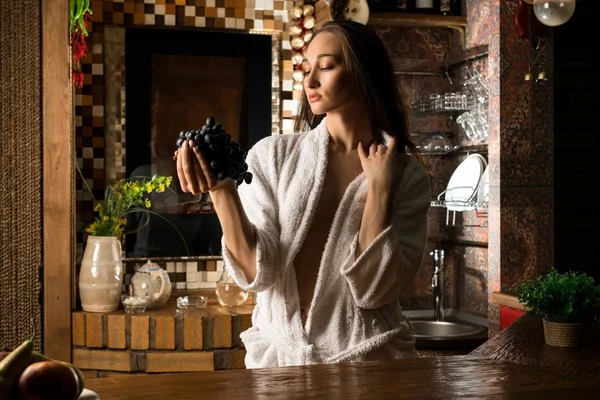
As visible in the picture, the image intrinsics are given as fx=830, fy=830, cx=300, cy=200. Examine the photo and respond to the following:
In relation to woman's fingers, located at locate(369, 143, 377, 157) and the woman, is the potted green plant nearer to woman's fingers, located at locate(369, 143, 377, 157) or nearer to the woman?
the woman

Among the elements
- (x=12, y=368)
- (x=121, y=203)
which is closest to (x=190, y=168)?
(x=12, y=368)

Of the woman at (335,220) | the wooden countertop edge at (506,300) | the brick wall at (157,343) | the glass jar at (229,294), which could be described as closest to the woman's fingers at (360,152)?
the woman at (335,220)

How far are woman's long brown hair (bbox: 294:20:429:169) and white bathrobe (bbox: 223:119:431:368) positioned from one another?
0.06 m

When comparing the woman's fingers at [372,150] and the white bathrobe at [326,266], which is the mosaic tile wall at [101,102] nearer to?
the white bathrobe at [326,266]

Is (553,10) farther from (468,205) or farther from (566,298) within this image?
(566,298)

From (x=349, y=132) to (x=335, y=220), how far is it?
0.85 feet

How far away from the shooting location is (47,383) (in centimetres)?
115

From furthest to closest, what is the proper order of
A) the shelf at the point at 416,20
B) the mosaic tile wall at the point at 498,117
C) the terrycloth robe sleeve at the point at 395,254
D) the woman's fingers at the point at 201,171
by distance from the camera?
the shelf at the point at 416,20 → the mosaic tile wall at the point at 498,117 → the terrycloth robe sleeve at the point at 395,254 → the woman's fingers at the point at 201,171

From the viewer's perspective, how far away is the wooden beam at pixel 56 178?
3.62 meters

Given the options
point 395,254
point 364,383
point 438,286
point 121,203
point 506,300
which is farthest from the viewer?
point 438,286

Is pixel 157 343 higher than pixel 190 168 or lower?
lower

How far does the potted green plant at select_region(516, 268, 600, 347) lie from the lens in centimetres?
204

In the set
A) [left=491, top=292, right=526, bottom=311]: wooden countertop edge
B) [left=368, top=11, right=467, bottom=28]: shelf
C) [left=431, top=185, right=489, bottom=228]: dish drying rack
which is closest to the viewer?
[left=491, top=292, right=526, bottom=311]: wooden countertop edge

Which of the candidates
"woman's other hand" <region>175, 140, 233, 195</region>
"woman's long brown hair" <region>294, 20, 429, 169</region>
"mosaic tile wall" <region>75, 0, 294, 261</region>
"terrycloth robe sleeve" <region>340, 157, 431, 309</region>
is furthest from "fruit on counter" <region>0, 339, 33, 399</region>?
"mosaic tile wall" <region>75, 0, 294, 261</region>
